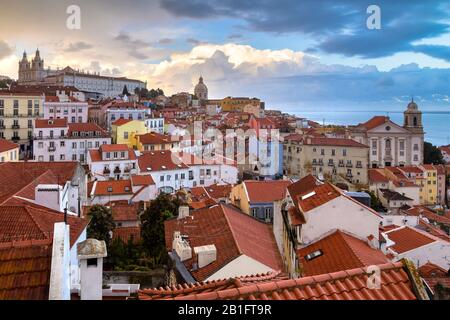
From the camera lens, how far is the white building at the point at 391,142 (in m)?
46.1

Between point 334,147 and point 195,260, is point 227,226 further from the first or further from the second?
point 334,147

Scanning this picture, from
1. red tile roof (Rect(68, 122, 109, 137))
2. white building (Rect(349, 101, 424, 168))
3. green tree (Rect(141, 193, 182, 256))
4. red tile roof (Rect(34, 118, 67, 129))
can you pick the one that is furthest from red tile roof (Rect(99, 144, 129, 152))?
white building (Rect(349, 101, 424, 168))

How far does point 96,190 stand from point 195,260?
16501 millimetres

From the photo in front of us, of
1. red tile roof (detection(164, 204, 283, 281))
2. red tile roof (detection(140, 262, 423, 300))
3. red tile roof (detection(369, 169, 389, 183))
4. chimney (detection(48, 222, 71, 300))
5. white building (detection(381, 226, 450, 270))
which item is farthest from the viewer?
red tile roof (detection(369, 169, 389, 183))

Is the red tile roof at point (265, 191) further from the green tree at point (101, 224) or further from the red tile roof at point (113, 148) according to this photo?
the red tile roof at point (113, 148)

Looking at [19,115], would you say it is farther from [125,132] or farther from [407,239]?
[407,239]

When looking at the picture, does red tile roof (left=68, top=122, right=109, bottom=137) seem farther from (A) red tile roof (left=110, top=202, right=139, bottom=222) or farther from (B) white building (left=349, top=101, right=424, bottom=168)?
(B) white building (left=349, top=101, right=424, bottom=168)

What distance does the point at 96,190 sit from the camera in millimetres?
24562

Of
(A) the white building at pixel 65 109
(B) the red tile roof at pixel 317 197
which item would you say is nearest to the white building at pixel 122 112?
(A) the white building at pixel 65 109

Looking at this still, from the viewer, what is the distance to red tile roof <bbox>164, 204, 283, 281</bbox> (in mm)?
8969

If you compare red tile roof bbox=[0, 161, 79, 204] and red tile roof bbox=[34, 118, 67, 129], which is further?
red tile roof bbox=[34, 118, 67, 129]

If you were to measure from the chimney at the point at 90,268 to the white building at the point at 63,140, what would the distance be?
1179 inches

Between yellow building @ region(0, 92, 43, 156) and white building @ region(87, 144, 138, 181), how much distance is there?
938 centimetres
